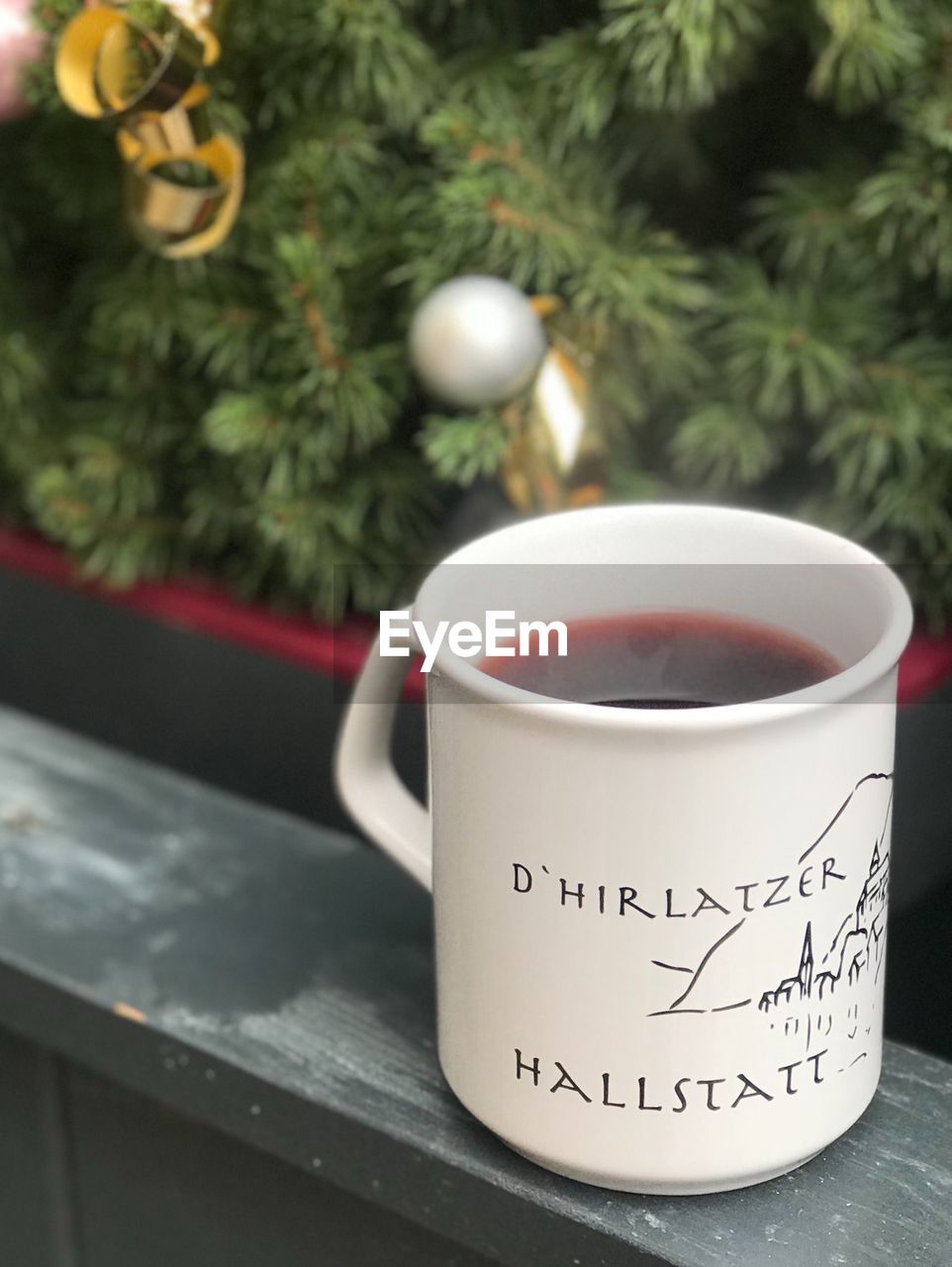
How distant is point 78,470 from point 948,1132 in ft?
1.35

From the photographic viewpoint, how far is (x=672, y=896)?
34cm

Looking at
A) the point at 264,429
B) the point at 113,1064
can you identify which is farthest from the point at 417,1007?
the point at 264,429

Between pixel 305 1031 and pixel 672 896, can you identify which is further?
pixel 305 1031

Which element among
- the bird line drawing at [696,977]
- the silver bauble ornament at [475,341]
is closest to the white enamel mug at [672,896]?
the bird line drawing at [696,977]

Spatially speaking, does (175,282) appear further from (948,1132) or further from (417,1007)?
(948,1132)

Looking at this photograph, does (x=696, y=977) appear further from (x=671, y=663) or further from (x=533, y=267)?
(x=533, y=267)

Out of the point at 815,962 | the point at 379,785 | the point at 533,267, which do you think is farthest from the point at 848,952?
the point at 533,267

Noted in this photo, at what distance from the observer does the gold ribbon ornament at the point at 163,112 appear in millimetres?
479

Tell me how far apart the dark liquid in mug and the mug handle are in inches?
1.9

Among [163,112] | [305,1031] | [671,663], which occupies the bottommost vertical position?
[305,1031]

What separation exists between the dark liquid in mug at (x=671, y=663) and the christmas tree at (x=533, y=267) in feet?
0.47

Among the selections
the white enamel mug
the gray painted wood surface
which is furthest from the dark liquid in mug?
the gray painted wood surface

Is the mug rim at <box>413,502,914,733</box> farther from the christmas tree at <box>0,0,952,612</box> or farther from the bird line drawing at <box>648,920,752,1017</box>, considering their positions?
the christmas tree at <box>0,0,952,612</box>

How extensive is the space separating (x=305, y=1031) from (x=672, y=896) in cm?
16
